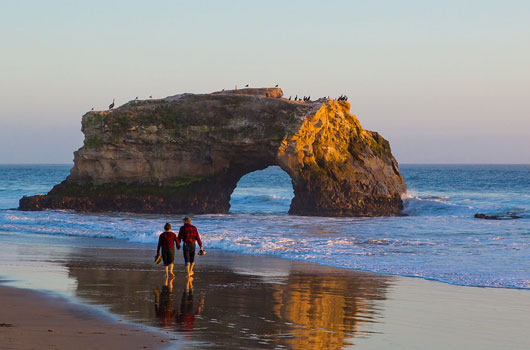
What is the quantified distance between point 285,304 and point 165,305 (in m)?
2.28

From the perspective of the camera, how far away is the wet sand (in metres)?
11.4

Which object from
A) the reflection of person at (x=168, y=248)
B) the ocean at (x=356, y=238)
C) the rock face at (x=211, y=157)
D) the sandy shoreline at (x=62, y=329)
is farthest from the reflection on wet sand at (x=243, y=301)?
the rock face at (x=211, y=157)

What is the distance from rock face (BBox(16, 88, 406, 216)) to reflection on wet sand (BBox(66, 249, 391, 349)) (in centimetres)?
Answer: 2267

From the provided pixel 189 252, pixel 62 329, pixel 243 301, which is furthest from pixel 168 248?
pixel 62 329

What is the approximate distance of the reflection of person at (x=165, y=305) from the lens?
12688 mm

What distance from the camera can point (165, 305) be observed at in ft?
46.1

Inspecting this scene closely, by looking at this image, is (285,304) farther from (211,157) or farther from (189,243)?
(211,157)

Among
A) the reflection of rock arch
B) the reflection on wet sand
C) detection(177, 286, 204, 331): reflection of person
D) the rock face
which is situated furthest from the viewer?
the rock face

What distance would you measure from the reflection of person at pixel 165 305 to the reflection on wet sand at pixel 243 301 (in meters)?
0.02

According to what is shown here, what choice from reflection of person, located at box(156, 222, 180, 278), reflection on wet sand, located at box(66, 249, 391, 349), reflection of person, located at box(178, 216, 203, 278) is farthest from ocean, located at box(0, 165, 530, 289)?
reflection of person, located at box(156, 222, 180, 278)

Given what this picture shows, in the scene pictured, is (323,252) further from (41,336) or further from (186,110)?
(186,110)

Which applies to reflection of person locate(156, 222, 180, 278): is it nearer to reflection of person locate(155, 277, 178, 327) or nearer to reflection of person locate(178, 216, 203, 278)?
reflection of person locate(178, 216, 203, 278)

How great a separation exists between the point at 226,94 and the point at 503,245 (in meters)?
24.2

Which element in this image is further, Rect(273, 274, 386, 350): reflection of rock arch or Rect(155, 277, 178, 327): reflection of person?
Rect(155, 277, 178, 327): reflection of person
